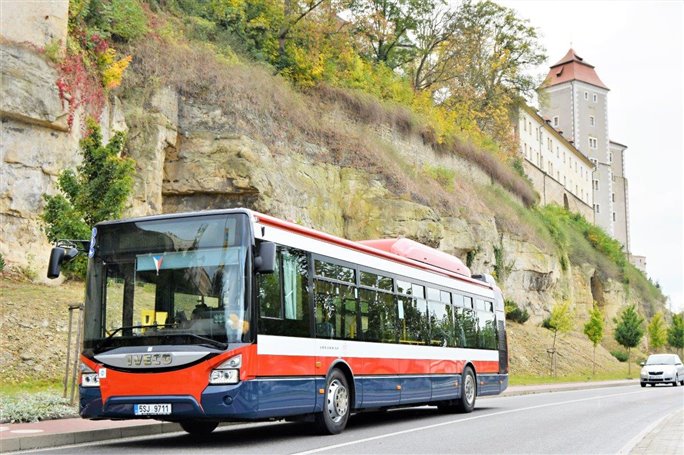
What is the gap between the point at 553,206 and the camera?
265ft

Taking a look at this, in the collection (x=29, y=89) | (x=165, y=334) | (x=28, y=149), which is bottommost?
(x=165, y=334)

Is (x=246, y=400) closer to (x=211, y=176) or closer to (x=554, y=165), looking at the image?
(x=211, y=176)

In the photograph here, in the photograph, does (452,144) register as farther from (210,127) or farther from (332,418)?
(332,418)

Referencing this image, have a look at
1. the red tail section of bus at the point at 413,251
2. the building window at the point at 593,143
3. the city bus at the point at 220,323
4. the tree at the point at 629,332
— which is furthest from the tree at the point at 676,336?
the city bus at the point at 220,323

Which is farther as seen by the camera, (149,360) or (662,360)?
(662,360)

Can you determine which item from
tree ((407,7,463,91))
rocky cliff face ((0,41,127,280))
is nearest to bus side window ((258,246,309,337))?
rocky cliff face ((0,41,127,280))

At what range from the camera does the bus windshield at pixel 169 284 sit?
10883 mm

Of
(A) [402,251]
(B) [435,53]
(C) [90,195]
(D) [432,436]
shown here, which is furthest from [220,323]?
(B) [435,53]

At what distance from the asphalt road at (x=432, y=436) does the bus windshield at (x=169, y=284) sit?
5.08 feet

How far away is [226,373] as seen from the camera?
10.7m

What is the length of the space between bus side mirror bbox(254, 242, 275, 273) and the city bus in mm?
16

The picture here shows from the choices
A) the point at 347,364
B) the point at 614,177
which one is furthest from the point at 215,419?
the point at 614,177

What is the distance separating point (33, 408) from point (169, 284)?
13.6 ft

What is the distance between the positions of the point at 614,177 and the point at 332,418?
4462 inches
